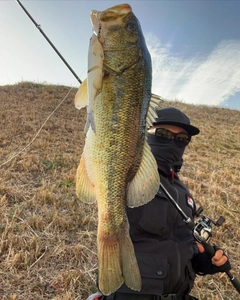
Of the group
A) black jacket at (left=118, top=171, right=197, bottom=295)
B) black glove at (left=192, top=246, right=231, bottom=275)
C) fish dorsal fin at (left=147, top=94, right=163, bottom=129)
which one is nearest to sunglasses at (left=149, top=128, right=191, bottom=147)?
black jacket at (left=118, top=171, right=197, bottom=295)

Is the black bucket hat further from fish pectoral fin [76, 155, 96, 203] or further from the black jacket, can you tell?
A: fish pectoral fin [76, 155, 96, 203]

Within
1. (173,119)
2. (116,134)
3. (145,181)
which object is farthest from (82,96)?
(173,119)

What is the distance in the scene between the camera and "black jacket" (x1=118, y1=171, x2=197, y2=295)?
201 centimetres

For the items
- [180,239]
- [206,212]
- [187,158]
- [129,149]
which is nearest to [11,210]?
[180,239]

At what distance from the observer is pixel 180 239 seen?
7.47 ft

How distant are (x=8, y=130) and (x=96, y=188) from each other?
9.07m

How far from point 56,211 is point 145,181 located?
Result: 367 cm

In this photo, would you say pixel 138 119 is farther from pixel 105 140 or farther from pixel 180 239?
pixel 180 239

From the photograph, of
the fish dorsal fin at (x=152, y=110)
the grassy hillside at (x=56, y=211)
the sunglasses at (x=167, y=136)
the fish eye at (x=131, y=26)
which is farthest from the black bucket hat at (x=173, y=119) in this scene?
the grassy hillside at (x=56, y=211)

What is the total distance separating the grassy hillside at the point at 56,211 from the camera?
11.1ft

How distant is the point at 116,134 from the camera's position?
117 cm

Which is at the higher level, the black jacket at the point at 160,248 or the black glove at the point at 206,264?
the black jacket at the point at 160,248

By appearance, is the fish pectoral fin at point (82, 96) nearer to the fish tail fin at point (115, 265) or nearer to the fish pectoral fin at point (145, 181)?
the fish pectoral fin at point (145, 181)

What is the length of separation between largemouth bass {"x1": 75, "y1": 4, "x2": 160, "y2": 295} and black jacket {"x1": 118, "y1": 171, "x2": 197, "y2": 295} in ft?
2.49
